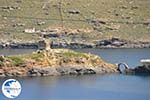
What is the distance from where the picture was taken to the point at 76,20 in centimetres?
18100

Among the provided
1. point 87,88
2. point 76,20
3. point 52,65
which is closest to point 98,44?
point 76,20

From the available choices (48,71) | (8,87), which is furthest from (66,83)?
(8,87)

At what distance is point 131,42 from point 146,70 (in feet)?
272

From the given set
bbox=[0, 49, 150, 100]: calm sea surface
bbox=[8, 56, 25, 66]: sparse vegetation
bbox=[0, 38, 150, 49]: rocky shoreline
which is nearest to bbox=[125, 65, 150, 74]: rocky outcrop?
bbox=[0, 49, 150, 100]: calm sea surface

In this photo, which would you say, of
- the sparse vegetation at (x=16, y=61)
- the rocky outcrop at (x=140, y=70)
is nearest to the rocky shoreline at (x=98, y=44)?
the rocky outcrop at (x=140, y=70)

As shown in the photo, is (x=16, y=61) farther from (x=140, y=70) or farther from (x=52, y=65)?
(x=140, y=70)

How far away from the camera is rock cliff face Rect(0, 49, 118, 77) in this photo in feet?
289

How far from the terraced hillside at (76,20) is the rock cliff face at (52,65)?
80.3m

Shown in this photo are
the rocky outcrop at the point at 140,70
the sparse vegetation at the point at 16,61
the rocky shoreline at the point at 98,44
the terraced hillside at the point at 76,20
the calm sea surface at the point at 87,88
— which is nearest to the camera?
the calm sea surface at the point at 87,88

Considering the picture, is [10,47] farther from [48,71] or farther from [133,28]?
[48,71]

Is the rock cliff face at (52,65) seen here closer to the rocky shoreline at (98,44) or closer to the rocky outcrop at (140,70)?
the rocky outcrop at (140,70)

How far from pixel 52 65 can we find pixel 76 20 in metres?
90.3

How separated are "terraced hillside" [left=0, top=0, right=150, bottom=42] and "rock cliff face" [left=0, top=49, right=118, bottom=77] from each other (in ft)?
263

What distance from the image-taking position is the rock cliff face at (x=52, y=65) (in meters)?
87.9
